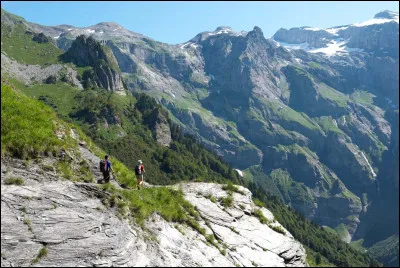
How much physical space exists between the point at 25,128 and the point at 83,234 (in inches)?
292

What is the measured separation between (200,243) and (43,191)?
32.3 feet

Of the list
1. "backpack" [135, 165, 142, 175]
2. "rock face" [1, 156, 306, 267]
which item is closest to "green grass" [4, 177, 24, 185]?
"rock face" [1, 156, 306, 267]

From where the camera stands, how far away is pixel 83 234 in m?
18.2

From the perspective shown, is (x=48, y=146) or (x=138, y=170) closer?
(x=48, y=146)

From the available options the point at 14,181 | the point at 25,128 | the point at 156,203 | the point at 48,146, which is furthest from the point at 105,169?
the point at 14,181

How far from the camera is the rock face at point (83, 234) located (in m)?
16.8

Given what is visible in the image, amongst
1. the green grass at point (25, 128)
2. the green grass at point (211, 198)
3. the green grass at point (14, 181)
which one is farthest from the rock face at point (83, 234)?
the green grass at point (211, 198)

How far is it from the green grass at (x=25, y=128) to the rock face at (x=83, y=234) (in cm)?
85

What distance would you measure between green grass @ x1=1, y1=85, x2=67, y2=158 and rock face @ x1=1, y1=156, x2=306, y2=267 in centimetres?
85

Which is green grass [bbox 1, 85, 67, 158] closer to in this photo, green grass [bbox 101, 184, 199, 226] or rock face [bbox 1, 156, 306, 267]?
rock face [bbox 1, 156, 306, 267]

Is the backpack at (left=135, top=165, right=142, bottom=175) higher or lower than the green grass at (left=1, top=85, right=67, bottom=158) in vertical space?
lower

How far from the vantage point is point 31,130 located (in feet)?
69.9

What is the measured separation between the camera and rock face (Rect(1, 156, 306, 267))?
1677 cm

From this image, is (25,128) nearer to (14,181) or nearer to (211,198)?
(14,181)
